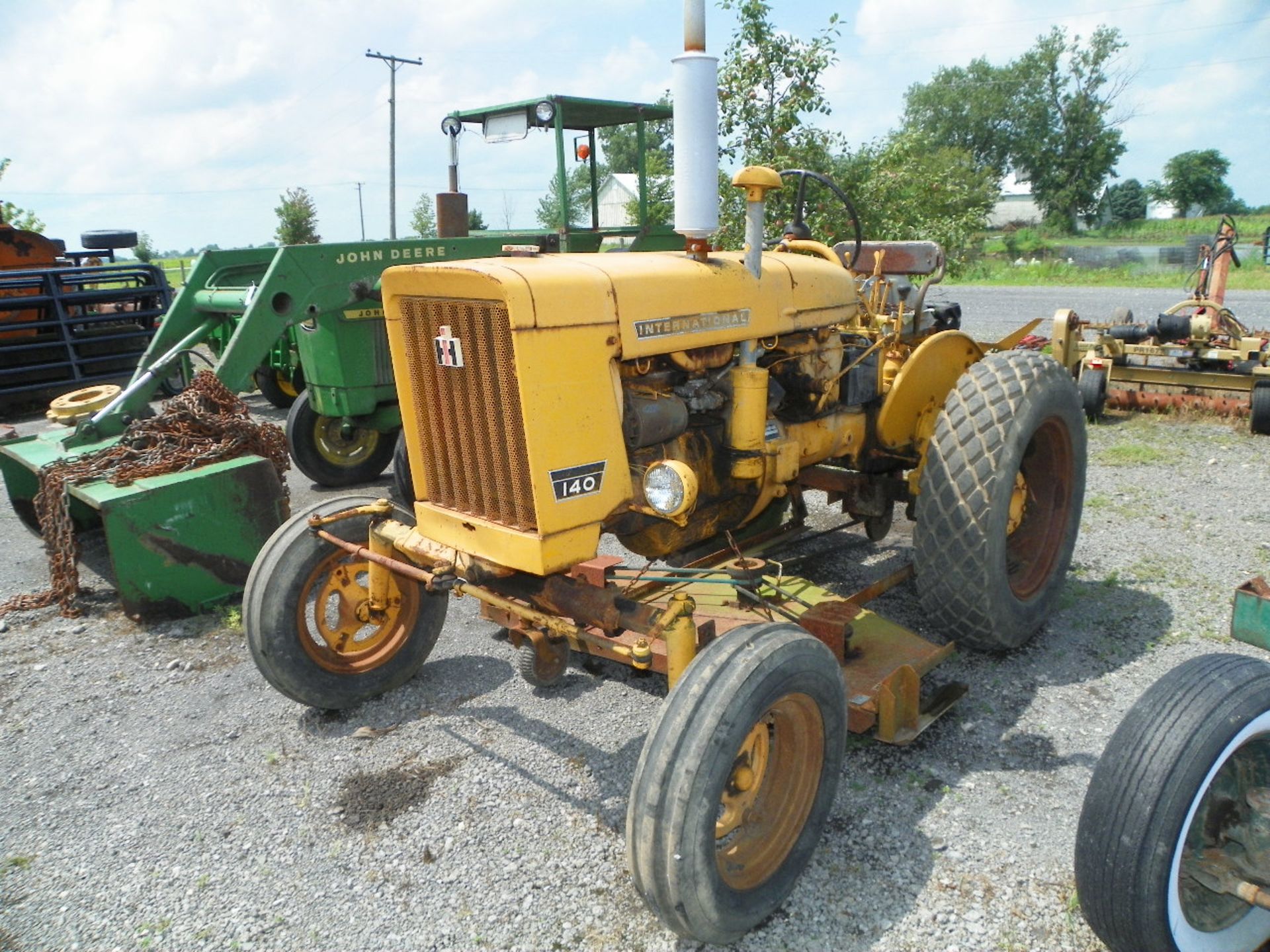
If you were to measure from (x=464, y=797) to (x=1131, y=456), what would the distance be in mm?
5896

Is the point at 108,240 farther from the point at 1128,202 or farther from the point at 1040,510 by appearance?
the point at 1128,202

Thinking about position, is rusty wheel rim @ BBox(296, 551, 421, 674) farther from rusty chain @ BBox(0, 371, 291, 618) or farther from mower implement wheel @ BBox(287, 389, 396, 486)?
mower implement wheel @ BBox(287, 389, 396, 486)

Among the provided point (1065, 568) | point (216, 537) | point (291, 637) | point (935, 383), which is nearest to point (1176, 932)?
point (1065, 568)

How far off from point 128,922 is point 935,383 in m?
3.53

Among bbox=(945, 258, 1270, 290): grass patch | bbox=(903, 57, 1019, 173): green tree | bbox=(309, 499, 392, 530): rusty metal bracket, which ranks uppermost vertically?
bbox=(903, 57, 1019, 173): green tree

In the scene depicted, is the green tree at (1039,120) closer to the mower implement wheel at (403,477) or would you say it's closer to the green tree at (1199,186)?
the green tree at (1199,186)

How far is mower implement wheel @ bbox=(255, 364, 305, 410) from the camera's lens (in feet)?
30.3

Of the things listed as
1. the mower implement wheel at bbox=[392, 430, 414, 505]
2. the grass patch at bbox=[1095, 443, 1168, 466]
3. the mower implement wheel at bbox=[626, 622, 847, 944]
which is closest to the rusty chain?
the mower implement wheel at bbox=[392, 430, 414, 505]

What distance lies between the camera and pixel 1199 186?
188 ft

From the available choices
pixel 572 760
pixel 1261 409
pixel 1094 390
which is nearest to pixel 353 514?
pixel 572 760

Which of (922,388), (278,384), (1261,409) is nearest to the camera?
(922,388)

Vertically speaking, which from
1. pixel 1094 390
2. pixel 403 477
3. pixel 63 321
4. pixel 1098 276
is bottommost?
pixel 1098 276

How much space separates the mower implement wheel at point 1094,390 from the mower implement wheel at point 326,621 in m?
6.49

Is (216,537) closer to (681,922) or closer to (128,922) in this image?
(128,922)
